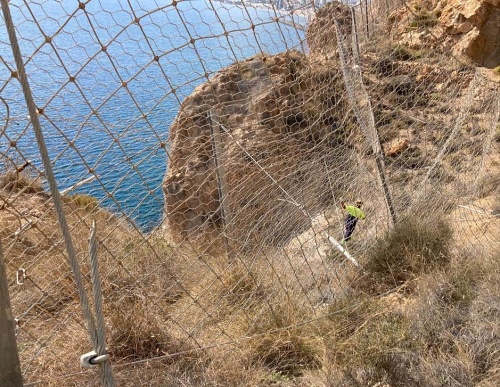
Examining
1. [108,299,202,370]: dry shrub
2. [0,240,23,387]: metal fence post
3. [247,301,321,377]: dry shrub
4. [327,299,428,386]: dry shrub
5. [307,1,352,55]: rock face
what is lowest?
[327,299,428,386]: dry shrub

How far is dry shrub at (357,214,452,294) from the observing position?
10.2ft

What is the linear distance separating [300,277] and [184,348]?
89 cm

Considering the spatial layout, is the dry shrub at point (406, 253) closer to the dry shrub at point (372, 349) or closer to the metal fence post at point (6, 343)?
the dry shrub at point (372, 349)

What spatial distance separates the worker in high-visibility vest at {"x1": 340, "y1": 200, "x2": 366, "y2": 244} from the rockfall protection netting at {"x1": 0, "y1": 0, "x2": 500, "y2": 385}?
7cm

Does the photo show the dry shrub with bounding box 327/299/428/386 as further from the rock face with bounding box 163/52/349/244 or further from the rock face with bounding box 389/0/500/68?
the rock face with bounding box 389/0/500/68

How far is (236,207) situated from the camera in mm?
3758

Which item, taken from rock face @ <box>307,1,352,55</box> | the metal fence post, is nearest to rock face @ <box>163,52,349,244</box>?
rock face @ <box>307,1,352,55</box>

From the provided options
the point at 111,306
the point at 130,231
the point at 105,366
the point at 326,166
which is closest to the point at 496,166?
the point at 326,166

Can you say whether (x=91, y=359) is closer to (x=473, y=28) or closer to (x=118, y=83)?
(x=118, y=83)

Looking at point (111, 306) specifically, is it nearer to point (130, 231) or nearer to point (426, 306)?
point (130, 231)

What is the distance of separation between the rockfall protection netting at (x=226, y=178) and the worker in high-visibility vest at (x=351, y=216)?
0.23 feet

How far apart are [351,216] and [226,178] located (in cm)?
104

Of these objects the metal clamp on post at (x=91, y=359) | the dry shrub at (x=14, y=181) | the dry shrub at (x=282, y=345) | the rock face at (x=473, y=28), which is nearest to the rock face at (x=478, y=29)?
the rock face at (x=473, y=28)

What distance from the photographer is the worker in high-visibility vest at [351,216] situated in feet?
12.7
